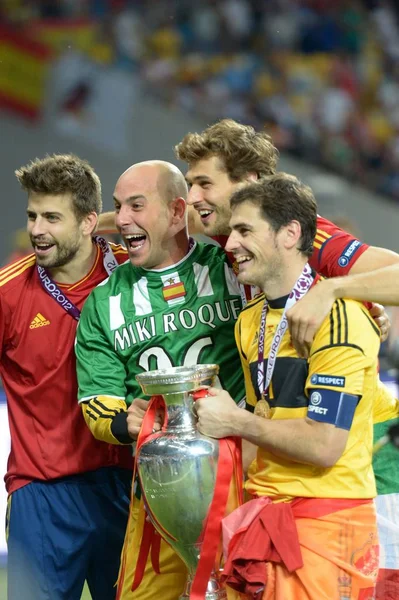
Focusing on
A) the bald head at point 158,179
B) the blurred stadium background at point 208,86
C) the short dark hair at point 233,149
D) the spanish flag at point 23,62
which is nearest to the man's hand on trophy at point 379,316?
the short dark hair at point 233,149

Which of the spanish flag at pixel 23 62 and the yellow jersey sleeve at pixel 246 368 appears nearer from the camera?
the yellow jersey sleeve at pixel 246 368

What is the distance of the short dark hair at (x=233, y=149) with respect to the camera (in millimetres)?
3684

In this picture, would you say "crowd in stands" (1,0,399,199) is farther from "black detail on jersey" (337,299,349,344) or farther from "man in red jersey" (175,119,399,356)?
"black detail on jersey" (337,299,349,344)

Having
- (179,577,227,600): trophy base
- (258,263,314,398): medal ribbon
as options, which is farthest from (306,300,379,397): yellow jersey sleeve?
(179,577,227,600): trophy base

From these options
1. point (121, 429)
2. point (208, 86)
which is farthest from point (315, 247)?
point (208, 86)

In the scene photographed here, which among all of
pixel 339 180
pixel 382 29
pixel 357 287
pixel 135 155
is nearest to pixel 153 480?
pixel 357 287

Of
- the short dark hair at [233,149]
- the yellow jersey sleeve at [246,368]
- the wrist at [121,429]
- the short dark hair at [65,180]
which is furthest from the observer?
the short dark hair at [65,180]

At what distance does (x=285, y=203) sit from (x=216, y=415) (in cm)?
67

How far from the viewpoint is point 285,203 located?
3021 mm

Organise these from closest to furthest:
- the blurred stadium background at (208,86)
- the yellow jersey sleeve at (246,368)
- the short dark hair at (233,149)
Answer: the yellow jersey sleeve at (246,368), the short dark hair at (233,149), the blurred stadium background at (208,86)

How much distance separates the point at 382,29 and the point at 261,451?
33.3 ft

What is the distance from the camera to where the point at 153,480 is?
2.97 metres

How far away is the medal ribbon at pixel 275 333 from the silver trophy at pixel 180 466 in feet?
0.49

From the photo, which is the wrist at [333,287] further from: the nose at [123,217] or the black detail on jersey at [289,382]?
the nose at [123,217]
